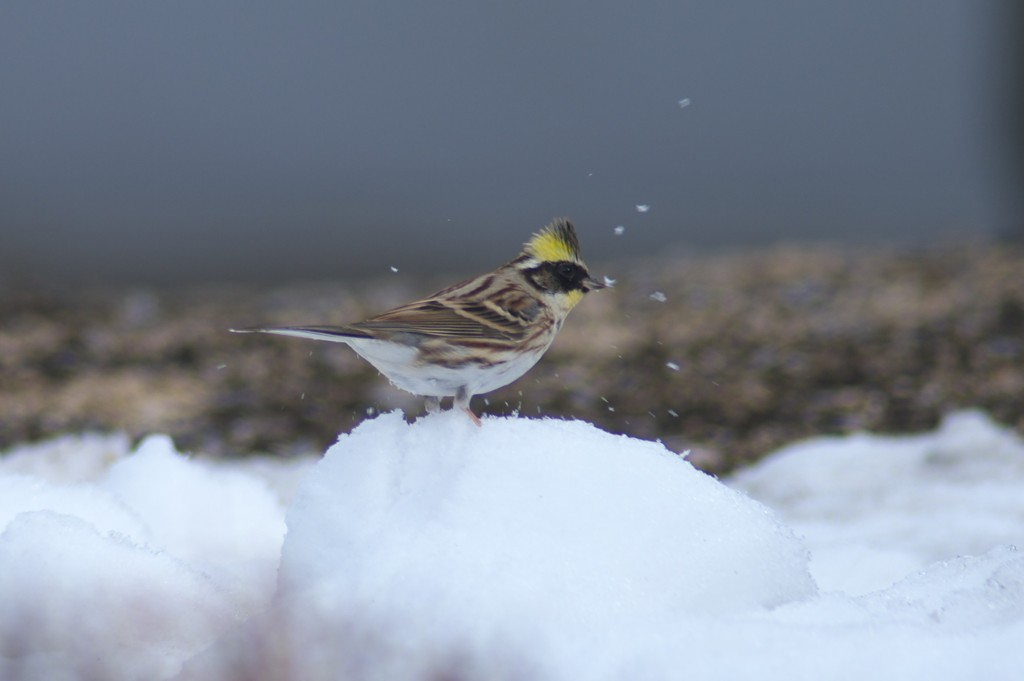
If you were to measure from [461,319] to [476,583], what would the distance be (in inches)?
47.3

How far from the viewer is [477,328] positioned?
12.9ft

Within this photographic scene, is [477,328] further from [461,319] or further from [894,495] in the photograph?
[894,495]

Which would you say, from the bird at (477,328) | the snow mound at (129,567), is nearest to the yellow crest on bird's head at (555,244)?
the bird at (477,328)

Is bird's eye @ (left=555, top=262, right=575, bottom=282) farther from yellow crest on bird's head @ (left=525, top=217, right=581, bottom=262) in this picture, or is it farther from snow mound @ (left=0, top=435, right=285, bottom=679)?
snow mound @ (left=0, top=435, right=285, bottom=679)

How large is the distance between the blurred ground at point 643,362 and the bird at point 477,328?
256 cm

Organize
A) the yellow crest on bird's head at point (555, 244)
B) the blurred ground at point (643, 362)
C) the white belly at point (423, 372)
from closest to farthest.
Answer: the white belly at point (423, 372) → the yellow crest on bird's head at point (555, 244) → the blurred ground at point (643, 362)

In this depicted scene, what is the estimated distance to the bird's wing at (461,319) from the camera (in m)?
3.82

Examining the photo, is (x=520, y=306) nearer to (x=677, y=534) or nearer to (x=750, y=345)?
(x=677, y=534)

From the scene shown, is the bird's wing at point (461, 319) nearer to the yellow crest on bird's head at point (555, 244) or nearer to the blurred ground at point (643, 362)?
the yellow crest on bird's head at point (555, 244)

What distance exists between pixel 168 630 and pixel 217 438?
14.0ft

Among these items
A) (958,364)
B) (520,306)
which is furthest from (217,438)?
(958,364)

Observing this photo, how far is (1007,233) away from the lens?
482 inches

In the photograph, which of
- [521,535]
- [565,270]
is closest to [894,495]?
[565,270]

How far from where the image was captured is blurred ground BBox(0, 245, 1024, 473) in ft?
23.6
